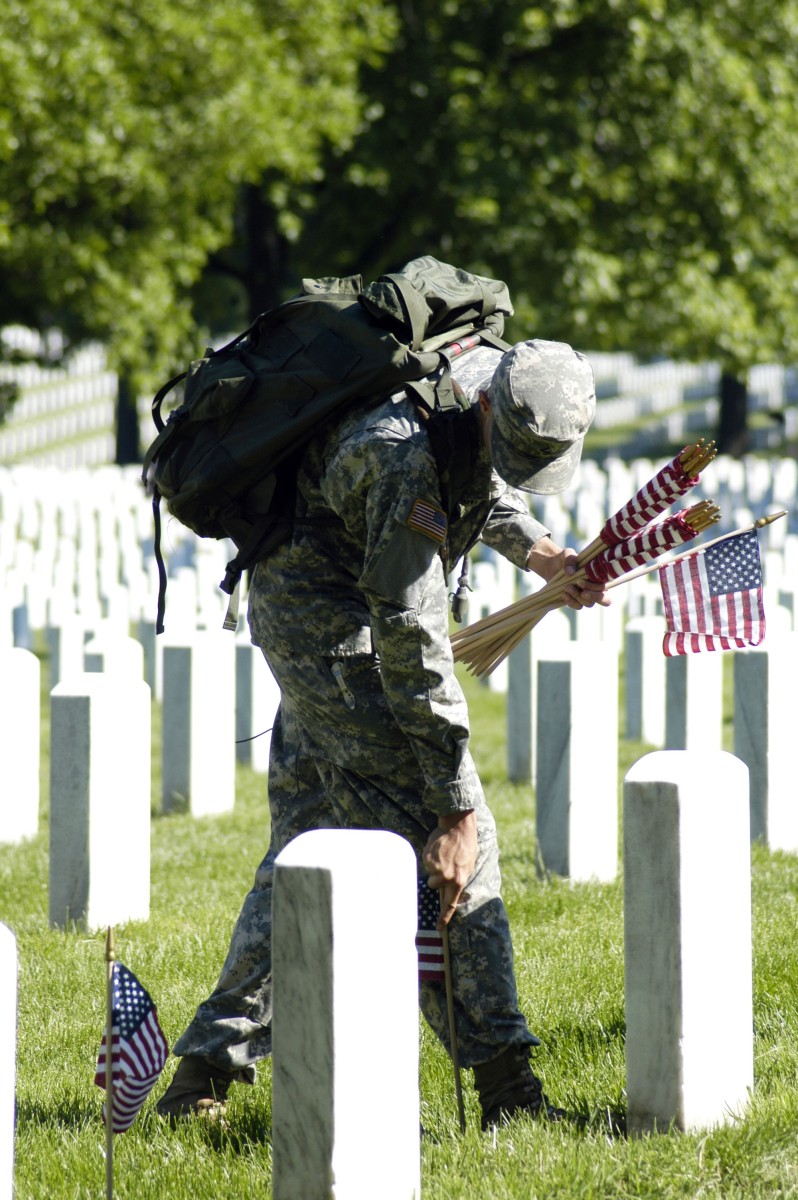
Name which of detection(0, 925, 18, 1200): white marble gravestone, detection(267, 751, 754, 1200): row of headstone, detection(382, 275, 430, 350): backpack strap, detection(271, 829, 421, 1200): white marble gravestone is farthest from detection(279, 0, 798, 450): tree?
detection(0, 925, 18, 1200): white marble gravestone

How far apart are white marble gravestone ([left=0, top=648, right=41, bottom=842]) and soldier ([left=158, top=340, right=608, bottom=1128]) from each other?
2.80 meters

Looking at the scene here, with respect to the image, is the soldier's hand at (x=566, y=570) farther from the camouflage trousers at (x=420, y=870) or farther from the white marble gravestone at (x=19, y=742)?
the white marble gravestone at (x=19, y=742)

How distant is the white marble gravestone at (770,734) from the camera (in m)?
6.02

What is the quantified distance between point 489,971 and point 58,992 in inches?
63.5

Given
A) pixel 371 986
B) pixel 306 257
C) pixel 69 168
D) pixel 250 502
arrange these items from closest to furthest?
pixel 371 986 < pixel 250 502 < pixel 69 168 < pixel 306 257

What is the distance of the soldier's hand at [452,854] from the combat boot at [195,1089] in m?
0.74

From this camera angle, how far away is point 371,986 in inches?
110

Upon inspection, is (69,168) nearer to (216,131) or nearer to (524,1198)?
(216,131)

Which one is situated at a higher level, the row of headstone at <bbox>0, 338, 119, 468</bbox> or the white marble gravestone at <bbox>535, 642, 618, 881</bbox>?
the row of headstone at <bbox>0, 338, 119, 468</bbox>

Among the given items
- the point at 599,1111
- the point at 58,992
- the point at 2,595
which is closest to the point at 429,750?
the point at 599,1111

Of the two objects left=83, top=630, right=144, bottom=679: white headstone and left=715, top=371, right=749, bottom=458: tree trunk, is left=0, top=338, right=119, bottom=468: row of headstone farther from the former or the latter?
left=83, top=630, right=144, bottom=679: white headstone

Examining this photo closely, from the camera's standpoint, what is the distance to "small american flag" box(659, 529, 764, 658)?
169 inches

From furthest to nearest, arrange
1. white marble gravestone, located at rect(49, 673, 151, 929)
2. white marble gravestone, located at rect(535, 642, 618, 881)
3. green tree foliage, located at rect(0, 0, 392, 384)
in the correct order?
green tree foliage, located at rect(0, 0, 392, 384) < white marble gravestone, located at rect(535, 642, 618, 881) < white marble gravestone, located at rect(49, 673, 151, 929)

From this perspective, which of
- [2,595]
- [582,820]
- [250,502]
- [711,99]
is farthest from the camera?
A: [711,99]
